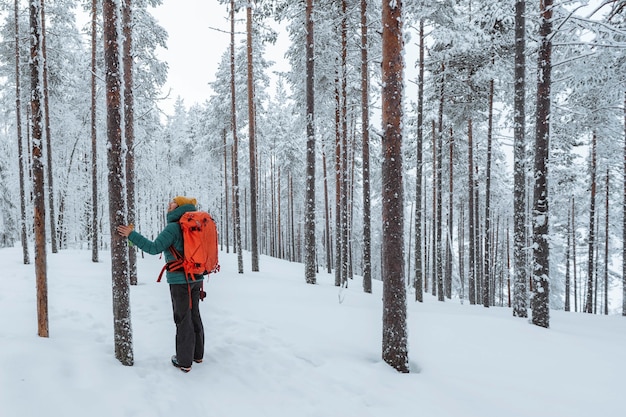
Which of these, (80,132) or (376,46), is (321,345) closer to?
(376,46)

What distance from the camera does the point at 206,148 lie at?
98.7 ft

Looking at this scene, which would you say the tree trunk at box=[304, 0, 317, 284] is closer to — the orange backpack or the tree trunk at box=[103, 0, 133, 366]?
the orange backpack

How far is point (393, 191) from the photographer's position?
17.1ft

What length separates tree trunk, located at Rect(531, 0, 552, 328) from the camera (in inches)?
317

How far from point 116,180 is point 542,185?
8.60 meters

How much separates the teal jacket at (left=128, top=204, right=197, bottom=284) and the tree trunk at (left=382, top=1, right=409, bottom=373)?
2.75 m

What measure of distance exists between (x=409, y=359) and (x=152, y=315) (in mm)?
4672

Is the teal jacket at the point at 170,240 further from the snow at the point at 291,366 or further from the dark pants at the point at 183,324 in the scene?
the snow at the point at 291,366

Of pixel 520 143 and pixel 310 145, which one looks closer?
pixel 520 143

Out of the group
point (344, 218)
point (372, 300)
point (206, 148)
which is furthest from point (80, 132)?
point (372, 300)

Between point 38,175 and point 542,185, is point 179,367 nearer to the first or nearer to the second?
point 38,175

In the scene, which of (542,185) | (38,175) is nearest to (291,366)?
(38,175)

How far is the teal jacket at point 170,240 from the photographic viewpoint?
4.35 m

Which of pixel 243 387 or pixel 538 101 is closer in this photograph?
pixel 243 387
